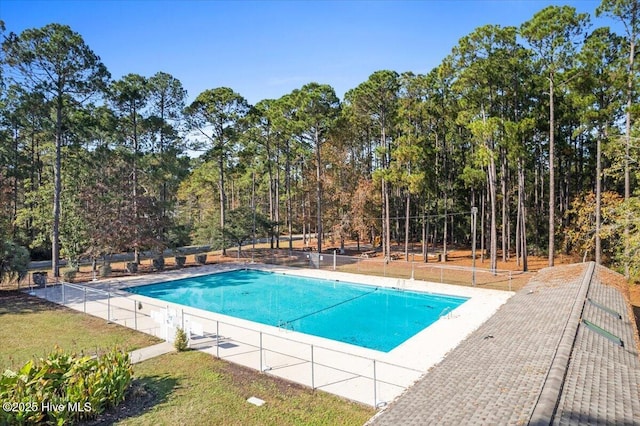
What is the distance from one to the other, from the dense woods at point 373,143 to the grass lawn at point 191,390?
9.23 metres

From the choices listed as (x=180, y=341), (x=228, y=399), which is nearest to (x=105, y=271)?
(x=180, y=341)

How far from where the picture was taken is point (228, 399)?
303 inches

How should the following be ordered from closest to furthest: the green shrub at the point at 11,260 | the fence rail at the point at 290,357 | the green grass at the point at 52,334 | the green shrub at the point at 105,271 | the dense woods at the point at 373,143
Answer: the fence rail at the point at 290,357
the green grass at the point at 52,334
the green shrub at the point at 11,260
the dense woods at the point at 373,143
the green shrub at the point at 105,271

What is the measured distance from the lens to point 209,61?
16359 mm

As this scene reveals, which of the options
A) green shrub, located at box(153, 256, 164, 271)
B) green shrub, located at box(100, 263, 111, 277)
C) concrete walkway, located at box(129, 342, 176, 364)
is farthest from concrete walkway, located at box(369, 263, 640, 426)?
green shrub, located at box(100, 263, 111, 277)

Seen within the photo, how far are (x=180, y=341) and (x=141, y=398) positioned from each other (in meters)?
2.70

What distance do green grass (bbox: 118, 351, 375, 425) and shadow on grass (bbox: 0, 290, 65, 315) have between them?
27.7 feet

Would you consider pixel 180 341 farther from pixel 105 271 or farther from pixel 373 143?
pixel 373 143

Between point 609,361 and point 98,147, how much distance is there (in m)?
27.0

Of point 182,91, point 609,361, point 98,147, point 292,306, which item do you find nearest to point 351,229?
point 292,306

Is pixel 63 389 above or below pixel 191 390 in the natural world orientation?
above

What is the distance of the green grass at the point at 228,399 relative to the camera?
693 centimetres

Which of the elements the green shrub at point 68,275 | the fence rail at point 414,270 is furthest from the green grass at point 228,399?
the green shrub at point 68,275

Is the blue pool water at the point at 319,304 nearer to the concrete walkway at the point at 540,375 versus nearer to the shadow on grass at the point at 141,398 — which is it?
the concrete walkway at the point at 540,375
